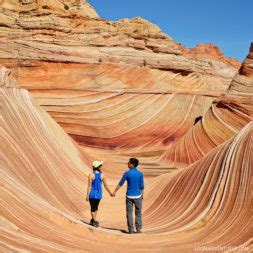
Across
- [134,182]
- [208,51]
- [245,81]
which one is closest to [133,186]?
[134,182]

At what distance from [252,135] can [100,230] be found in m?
3.21

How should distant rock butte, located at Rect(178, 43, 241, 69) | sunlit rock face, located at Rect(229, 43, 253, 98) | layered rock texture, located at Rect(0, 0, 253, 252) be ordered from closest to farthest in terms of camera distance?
layered rock texture, located at Rect(0, 0, 253, 252) < sunlit rock face, located at Rect(229, 43, 253, 98) < distant rock butte, located at Rect(178, 43, 241, 69)

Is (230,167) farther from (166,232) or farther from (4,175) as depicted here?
(4,175)

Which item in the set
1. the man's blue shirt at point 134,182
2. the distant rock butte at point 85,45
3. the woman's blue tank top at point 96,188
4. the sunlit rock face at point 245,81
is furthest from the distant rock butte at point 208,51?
the man's blue shirt at point 134,182

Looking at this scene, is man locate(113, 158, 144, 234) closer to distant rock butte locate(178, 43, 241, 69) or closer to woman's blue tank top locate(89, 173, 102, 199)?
woman's blue tank top locate(89, 173, 102, 199)

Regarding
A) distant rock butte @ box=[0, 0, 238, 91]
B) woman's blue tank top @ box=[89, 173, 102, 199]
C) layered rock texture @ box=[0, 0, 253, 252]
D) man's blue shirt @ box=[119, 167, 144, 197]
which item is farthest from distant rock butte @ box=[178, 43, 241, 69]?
man's blue shirt @ box=[119, 167, 144, 197]

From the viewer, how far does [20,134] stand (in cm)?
945

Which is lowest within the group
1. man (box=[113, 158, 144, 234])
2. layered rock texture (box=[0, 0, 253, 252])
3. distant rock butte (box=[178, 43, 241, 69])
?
man (box=[113, 158, 144, 234])

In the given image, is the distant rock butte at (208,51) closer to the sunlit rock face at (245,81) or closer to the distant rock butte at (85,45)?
the distant rock butte at (85,45)

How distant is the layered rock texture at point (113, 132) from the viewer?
621 cm

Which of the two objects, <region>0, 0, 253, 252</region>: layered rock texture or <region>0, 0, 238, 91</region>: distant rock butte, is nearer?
<region>0, 0, 253, 252</region>: layered rock texture

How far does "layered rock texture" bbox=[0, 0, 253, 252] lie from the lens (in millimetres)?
6215

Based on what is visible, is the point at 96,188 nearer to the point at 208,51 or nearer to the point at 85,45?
the point at 85,45

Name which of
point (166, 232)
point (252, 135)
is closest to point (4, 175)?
point (166, 232)
